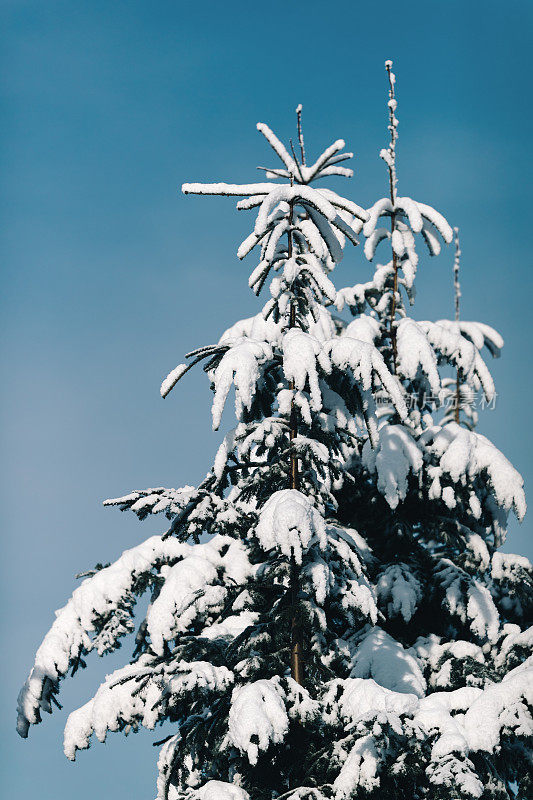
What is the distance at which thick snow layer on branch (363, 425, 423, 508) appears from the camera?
9938 millimetres

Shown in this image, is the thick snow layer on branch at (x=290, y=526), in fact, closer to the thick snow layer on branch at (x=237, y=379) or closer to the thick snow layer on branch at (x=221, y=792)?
the thick snow layer on branch at (x=237, y=379)

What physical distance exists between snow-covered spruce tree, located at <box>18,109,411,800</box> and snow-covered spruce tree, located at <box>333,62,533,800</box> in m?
0.42

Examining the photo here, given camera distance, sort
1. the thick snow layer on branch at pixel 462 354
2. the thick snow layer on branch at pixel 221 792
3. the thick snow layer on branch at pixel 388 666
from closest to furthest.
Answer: the thick snow layer on branch at pixel 221 792, the thick snow layer on branch at pixel 388 666, the thick snow layer on branch at pixel 462 354

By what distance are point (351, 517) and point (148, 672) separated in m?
4.30

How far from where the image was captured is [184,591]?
858 cm

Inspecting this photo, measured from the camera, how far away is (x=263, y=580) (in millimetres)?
8086

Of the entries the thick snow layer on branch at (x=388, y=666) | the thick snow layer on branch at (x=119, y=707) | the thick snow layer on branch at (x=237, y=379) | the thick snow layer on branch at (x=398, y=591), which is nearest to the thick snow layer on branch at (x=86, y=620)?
the thick snow layer on branch at (x=119, y=707)

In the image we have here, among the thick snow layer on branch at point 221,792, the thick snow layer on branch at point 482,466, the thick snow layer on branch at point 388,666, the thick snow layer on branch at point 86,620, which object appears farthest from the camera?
the thick snow layer on branch at point 482,466

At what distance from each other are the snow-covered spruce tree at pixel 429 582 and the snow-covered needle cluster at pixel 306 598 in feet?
0.08

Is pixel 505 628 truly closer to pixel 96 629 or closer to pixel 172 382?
pixel 96 629

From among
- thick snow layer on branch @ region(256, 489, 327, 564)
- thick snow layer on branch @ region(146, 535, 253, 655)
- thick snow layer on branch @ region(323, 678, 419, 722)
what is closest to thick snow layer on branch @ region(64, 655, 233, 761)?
thick snow layer on branch @ region(146, 535, 253, 655)

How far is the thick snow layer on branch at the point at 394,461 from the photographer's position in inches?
391

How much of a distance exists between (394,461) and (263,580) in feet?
8.46

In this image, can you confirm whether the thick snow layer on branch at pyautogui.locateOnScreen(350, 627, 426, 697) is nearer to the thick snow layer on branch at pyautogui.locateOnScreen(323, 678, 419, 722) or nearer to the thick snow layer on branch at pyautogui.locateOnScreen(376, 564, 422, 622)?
the thick snow layer on branch at pyautogui.locateOnScreen(376, 564, 422, 622)
